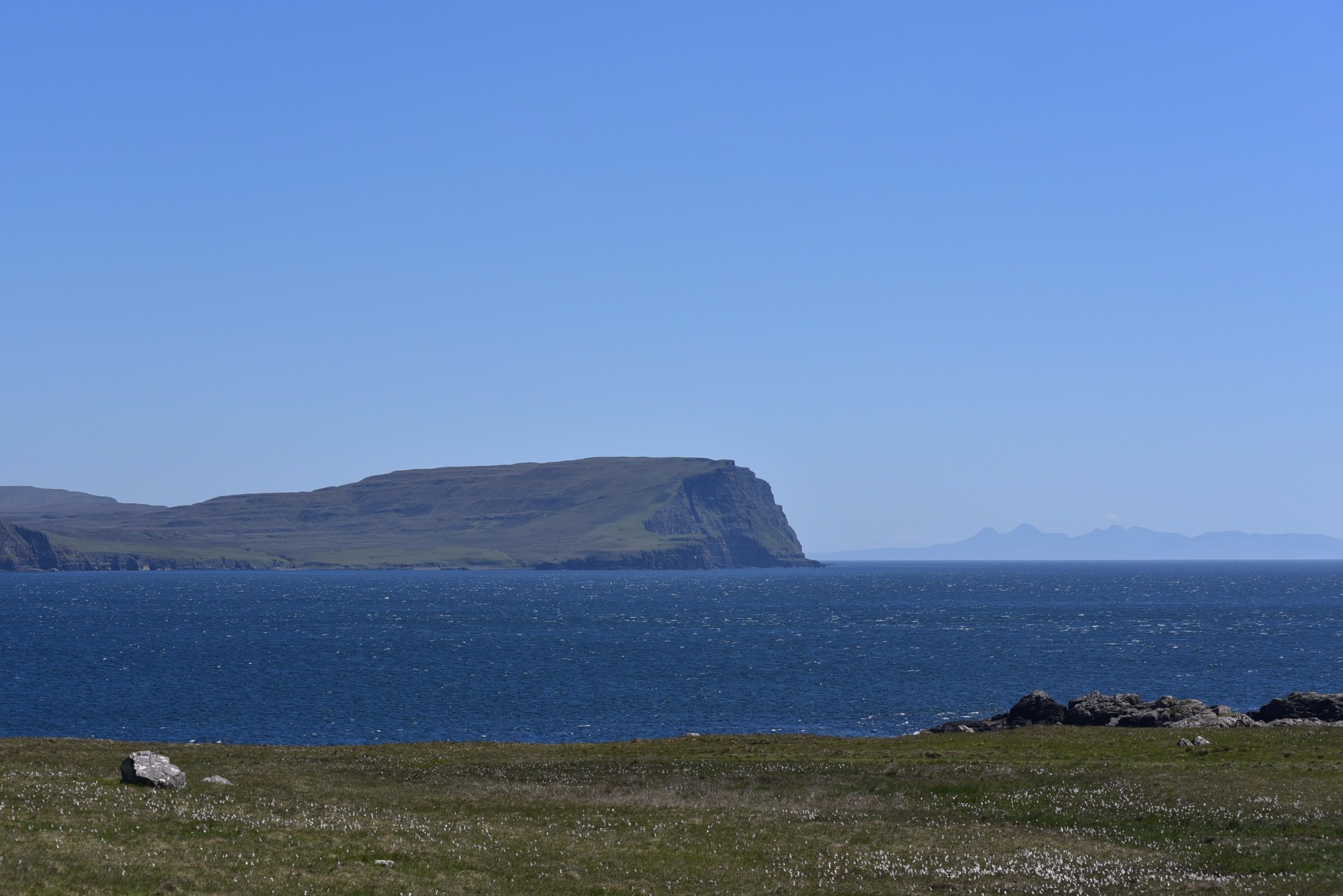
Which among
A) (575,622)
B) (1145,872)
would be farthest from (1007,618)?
(1145,872)

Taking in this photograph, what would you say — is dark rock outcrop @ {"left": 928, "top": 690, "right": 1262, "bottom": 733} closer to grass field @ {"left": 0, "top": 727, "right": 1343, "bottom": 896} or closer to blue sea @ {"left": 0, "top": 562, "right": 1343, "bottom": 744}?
grass field @ {"left": 0, "top": 727, "right": 1343, "bottom": 896}

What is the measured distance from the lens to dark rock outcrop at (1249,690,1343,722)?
60375 mm

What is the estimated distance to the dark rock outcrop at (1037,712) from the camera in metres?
63.6

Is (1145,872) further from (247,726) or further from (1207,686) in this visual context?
(1207,686)

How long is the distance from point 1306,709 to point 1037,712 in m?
13.9

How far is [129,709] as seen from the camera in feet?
274

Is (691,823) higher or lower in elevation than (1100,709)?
higher

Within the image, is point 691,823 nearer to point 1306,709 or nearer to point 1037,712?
point 1037,712

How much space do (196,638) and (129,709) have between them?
6851 cm

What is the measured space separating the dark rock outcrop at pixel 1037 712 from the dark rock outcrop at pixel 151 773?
45.0 meters

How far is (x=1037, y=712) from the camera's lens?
6438 cm

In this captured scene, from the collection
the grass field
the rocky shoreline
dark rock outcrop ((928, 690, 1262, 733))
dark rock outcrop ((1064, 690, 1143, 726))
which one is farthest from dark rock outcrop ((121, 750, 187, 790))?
dark rock outcrop ((1064, 690, 1143, 726))

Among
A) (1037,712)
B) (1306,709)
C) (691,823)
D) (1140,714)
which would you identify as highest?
(691,823)

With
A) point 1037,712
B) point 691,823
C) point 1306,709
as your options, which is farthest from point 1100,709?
point 691,823
